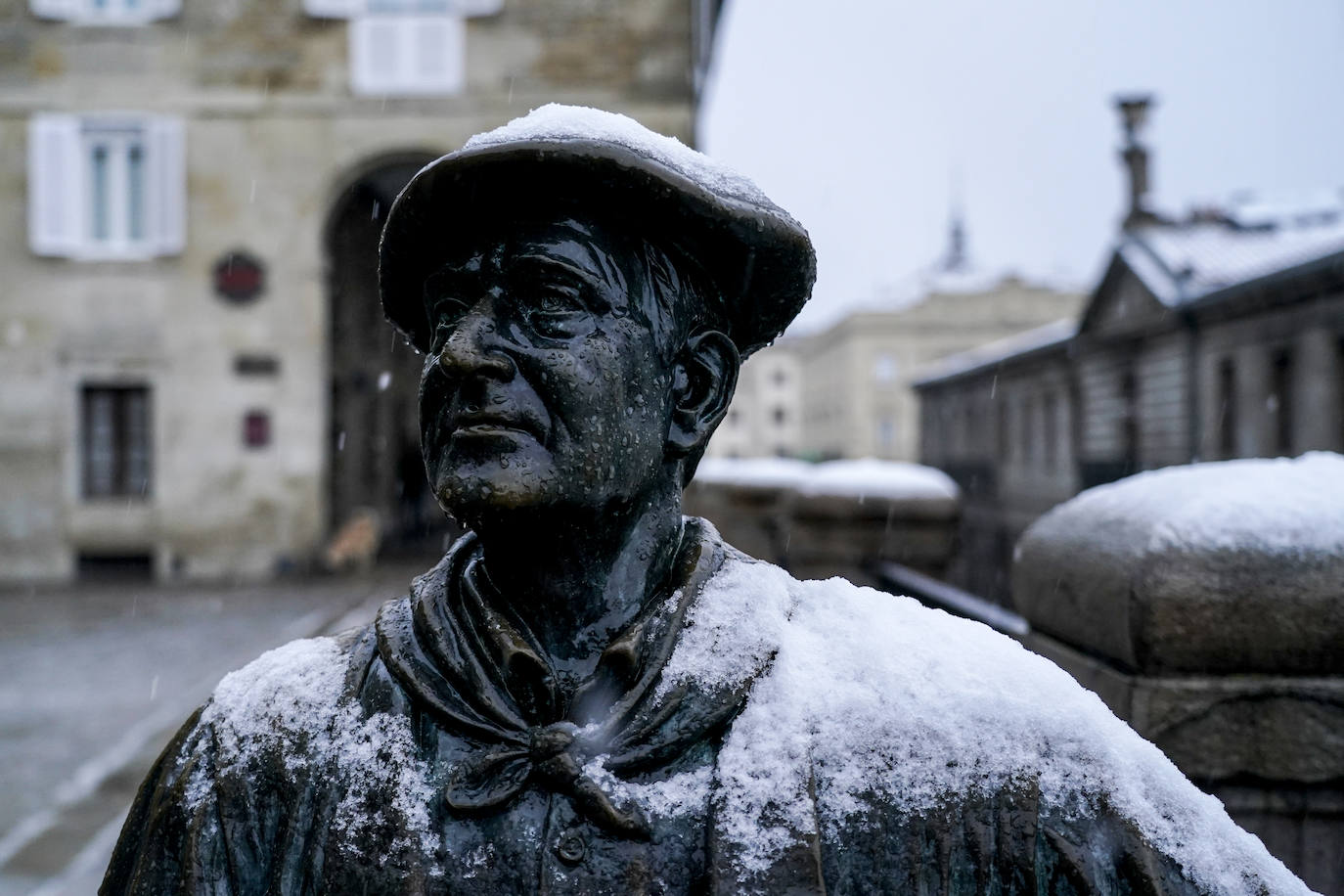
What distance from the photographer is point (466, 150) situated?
1313 millimetres

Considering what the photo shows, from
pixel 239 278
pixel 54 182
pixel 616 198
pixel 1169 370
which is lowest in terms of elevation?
pixel 616 198

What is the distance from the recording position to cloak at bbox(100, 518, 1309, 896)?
3.94 ft

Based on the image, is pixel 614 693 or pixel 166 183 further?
pixel 166 183

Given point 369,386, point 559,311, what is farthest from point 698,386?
point 369,386

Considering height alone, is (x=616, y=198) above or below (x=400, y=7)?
below

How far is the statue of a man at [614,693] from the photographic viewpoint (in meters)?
1.21

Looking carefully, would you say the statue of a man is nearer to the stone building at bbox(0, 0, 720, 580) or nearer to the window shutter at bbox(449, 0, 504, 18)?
the stone building at bbox(0, 0, 720, 580)

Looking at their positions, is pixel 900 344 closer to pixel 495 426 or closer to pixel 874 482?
pixel 874 482

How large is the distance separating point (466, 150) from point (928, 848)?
3.45ft

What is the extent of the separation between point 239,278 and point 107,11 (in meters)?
4.31

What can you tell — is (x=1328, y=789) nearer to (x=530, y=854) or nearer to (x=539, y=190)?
(x=530, y=854)

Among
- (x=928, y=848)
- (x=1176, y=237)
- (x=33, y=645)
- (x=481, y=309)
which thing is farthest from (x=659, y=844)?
(x=1176, y=237)

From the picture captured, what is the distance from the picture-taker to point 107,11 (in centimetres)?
1455

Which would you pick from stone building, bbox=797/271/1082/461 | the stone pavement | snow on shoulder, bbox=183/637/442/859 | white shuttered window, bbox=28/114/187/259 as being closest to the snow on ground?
snow on shoulder, bbox=183/637/442/859
